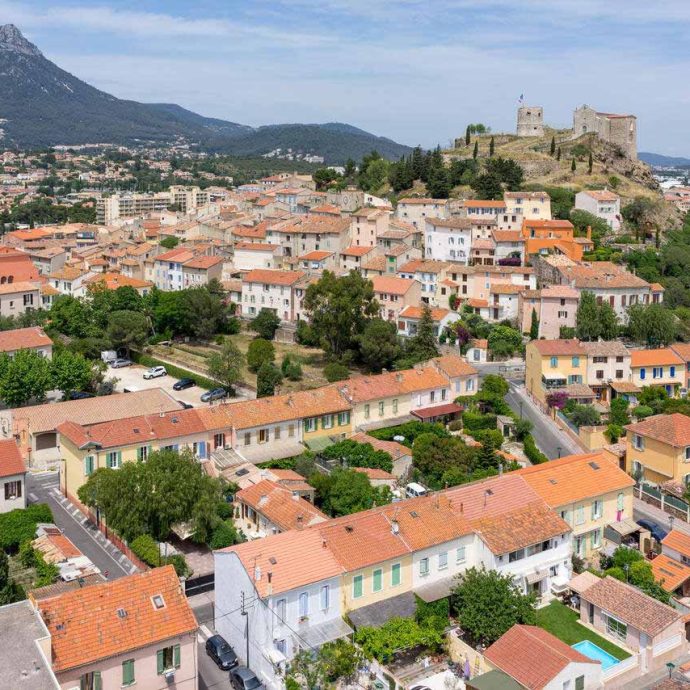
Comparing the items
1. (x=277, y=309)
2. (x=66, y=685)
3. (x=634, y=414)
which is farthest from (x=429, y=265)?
(x=66, y=685)

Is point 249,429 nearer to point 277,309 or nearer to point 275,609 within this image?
point 275,609

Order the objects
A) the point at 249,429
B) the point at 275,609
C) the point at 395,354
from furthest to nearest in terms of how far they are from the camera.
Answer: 1. the point at 395,354
2. the point at 249,429
3. the point at 275,609

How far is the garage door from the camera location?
151 ft

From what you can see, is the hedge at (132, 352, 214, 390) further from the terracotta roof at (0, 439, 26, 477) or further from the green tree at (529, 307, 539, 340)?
the green tree at (529, 307, 539, 340)

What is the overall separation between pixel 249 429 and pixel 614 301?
35.9m

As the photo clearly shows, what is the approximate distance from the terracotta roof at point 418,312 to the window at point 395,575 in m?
38.4

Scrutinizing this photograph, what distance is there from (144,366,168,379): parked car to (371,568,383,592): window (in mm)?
36986

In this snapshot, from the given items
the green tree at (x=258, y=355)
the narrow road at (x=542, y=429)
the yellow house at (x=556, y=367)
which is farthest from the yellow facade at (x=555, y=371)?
the green tree at (x=258, y=355)

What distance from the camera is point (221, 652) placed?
28047mm

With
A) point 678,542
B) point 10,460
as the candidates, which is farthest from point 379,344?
point 10,460

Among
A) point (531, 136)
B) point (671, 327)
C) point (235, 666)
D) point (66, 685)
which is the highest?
point (531, 136)

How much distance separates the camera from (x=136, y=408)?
4875 centimetres

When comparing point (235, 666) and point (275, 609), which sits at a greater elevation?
point (275, 609)

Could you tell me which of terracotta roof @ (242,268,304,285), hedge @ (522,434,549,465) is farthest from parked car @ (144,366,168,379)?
hedge @ (522,434,549,465)
